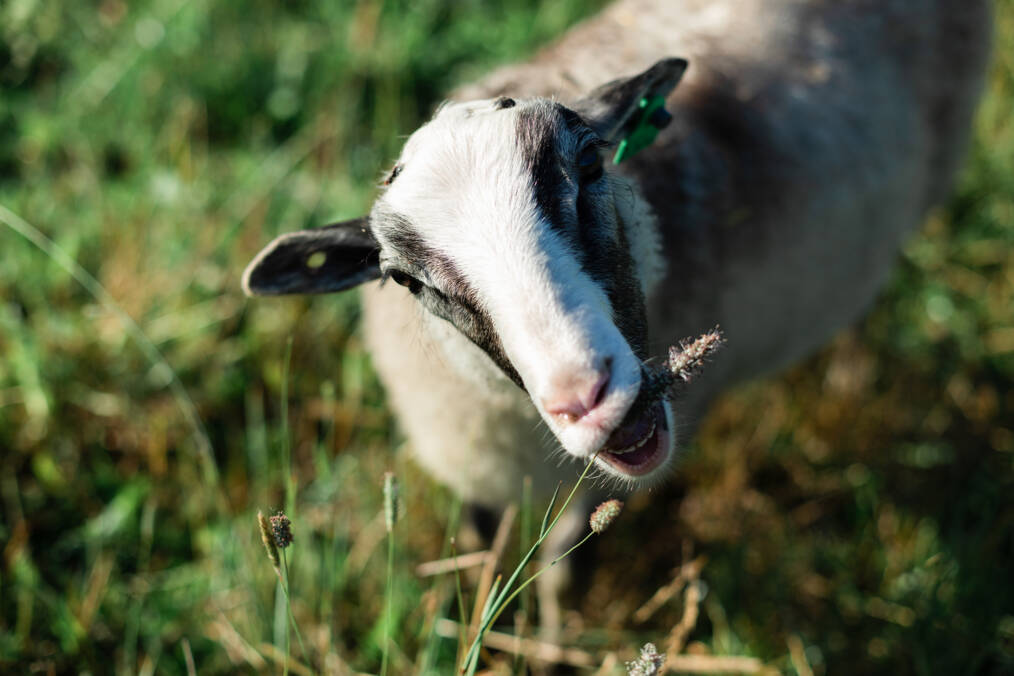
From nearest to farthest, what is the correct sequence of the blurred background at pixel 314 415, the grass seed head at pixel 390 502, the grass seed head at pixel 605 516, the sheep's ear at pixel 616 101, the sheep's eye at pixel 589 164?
the grass seed head at pixel 605 516
the grass seed head at pixel 390 502
the sheep's eye at pixel 589 164
the sheep's ear at pixel 616 101
the blurred background at pixel 314 415

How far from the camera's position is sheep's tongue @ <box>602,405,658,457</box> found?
178 cm

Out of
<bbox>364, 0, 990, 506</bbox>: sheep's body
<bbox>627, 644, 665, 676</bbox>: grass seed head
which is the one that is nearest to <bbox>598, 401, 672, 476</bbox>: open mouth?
<bbox>627, 644, 665, 676</bbox>: grass seed head

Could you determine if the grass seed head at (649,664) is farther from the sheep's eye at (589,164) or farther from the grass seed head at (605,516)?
the sheep's eye at (589,164)

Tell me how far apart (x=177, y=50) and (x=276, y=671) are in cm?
365

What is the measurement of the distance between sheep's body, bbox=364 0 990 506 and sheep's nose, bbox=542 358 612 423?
69cm

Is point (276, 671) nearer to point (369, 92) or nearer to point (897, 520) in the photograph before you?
point (897, 520)

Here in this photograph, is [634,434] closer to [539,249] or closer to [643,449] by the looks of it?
[643,449]

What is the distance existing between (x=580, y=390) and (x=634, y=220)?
0.88m

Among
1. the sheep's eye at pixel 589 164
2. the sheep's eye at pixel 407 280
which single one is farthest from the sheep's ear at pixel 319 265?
the sheep's eye at pixel 589 164

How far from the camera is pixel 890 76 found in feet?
11.3

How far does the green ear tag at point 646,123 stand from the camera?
2307 millimetres

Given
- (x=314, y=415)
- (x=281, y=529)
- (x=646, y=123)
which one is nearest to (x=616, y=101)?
(x=646, y=123)

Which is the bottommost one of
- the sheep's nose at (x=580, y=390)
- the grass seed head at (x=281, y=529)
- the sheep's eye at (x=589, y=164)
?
the grass seed head at (x=281, y=529)

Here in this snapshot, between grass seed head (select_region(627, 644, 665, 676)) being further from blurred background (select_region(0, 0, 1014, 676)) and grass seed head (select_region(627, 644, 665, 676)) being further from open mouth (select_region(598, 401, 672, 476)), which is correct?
blurred background (select_region(0, 0, 1014, 676))
